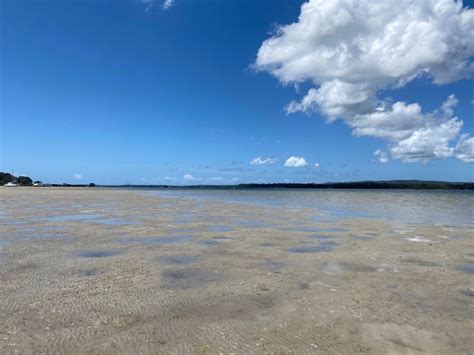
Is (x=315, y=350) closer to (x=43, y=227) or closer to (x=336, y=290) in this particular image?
(x=336, y=290)

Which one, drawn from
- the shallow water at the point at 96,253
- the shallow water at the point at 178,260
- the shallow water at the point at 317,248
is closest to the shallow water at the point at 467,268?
the shallow water at the point at 317,248

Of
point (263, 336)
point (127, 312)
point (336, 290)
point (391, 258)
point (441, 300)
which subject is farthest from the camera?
point (391, 258)

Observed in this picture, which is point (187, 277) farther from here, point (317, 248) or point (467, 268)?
point (467, 268)

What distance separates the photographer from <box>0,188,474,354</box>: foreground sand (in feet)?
19.2

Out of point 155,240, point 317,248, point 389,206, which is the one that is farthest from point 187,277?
point 389,206

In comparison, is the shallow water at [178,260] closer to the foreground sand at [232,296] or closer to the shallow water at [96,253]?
the foreground sand at [232,296]

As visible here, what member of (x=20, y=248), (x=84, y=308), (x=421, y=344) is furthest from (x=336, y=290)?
(x=20, y=248)

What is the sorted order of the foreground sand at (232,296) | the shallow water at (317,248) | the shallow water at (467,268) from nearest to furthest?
the foreground sand at (232,296) < the shallow water at (467,268) < the shallow water at (317,248)

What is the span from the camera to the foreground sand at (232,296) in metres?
5.84

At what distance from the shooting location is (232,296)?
26.7ft

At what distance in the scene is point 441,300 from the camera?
26.4 ft

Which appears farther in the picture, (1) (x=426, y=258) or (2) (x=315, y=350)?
(1) (x=426, y=258)

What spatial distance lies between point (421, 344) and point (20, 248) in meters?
13.1

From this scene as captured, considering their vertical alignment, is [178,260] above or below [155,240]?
below
